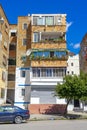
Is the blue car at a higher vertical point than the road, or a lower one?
higher

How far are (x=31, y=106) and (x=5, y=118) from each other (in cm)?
1755

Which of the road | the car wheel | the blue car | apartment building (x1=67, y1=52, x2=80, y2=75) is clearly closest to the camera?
the road

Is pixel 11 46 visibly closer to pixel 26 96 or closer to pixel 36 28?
pixel 36 28

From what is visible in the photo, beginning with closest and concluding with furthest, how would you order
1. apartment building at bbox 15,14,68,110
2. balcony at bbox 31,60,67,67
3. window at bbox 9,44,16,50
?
apartment building at bbox 15,14,68,110 → balcony at bbox 31,60,67,67 → window at bbox 9,44,16,50

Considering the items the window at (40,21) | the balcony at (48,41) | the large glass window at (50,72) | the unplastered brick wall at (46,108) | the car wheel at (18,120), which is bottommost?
the car wheel at (18,120)

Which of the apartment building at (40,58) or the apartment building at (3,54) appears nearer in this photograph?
the apartment building at (40,58)

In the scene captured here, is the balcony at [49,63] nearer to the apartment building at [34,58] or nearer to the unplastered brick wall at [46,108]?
the apartment building at [34,58]

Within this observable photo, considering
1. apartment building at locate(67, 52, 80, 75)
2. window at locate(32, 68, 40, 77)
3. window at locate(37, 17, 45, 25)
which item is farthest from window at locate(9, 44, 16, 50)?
apartment building at locate(67, 52, 80, 75)

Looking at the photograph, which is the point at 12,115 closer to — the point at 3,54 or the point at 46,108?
the point at 46,108

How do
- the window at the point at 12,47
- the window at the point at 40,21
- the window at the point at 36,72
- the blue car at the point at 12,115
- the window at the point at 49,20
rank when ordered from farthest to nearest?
the window at the point at 12,47 → the window at the point at 49,20 → the window at the point at 40,21 → the window at the point at 36,72 → the blue car at the point at 12,115

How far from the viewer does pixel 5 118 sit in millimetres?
25719

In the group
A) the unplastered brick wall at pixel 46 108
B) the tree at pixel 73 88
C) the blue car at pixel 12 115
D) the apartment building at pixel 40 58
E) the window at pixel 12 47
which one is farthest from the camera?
the window at pixel 12 47

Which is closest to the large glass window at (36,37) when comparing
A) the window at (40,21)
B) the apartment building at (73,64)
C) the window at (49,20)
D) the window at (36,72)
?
the window at (40,21)

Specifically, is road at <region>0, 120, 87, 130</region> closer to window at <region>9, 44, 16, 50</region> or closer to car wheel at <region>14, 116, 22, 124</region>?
car wheel at <region>14, 116, 22, 124</region>
